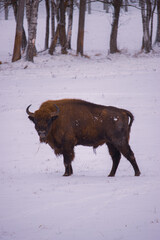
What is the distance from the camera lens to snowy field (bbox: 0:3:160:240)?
4.88m

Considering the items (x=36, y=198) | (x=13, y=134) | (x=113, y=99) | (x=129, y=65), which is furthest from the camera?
(x=129, y=65)

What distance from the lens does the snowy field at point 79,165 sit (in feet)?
16.0

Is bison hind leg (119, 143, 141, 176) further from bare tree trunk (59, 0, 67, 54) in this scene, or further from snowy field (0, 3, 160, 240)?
bare tree trunk (59, 0, 67, 54)

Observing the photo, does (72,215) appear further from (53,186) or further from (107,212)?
(53,186)

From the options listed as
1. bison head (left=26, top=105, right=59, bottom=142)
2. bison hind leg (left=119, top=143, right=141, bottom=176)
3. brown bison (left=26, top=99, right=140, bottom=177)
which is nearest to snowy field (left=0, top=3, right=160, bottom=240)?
bison hind leg (left=119, top=143, right=141, bottom=176)

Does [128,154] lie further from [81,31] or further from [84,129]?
[81,31]

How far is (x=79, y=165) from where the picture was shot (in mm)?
10078

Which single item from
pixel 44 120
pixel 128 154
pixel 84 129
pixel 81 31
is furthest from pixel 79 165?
pixel 81 31

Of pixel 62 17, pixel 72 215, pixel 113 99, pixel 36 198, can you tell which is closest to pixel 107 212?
pixel 72 215

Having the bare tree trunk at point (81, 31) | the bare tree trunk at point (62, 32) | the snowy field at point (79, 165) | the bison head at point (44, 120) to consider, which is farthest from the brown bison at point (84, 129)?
the bare tree trunk at point (81, 31)

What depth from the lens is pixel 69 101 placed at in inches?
341

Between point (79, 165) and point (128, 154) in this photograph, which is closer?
point (128, 154)

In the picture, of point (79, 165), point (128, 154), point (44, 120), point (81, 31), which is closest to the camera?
point (44, 120)

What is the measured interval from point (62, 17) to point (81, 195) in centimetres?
2322
